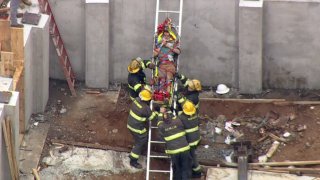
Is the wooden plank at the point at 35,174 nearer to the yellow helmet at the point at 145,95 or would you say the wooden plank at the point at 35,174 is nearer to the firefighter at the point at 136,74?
the yellow helmet at the point at 145,95

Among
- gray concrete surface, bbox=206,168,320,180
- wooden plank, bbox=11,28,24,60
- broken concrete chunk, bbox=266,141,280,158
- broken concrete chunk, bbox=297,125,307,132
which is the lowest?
gray concrete surface, bbox=206,168,320,180

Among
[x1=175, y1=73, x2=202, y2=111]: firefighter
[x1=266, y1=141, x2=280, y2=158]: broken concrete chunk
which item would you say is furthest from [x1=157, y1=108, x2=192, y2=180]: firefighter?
[x1=266, y1=141, x2=280, y2=158]: broken concrete chunk

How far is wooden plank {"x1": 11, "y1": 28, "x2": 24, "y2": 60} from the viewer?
1861 cm

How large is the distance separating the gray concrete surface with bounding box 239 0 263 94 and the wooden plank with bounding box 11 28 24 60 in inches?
203

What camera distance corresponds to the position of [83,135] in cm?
2033

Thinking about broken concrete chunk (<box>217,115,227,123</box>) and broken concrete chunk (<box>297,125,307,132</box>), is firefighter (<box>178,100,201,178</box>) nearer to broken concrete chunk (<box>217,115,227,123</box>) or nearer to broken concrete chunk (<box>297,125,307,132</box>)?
broken concrete chunk (<box>217,115,227,123</box>)

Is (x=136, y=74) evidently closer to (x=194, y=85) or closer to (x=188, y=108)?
(x=194, y=85)

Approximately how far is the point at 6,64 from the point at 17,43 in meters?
0.50

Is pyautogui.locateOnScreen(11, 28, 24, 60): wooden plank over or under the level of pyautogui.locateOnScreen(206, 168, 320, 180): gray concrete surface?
over

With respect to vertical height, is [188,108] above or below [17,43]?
below

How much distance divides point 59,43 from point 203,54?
3.35m

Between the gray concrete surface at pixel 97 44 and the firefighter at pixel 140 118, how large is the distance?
2.95m

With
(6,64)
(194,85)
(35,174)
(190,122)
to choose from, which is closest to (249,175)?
(190,122)

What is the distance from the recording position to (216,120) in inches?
815
